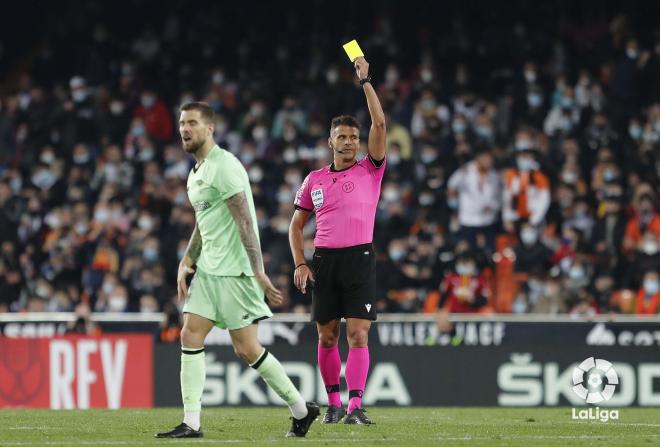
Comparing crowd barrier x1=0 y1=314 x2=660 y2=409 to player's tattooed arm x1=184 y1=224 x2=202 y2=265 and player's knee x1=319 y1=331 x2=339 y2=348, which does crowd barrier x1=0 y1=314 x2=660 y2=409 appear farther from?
player's tattooed arm x1=184 y1=224 x2=202 y2=265

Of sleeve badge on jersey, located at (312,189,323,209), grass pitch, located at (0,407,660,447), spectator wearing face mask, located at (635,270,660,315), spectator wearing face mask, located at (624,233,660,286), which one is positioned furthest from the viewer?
spectator wearing face mask, located at (624,233,660,286)

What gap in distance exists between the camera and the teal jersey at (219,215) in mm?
8914

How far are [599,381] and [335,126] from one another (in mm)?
5003

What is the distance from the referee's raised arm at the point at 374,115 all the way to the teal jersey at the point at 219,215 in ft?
5.19

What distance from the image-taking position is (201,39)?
2589 cm

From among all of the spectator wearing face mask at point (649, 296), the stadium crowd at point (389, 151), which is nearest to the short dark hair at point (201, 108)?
the stadium crowd at point (389, 151)

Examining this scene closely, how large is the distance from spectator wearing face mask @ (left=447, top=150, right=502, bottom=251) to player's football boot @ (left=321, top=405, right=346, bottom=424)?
31.4 ft

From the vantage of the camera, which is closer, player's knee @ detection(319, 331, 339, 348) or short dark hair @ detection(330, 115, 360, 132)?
short dark hair @ detection(330, 115, 360, 132)

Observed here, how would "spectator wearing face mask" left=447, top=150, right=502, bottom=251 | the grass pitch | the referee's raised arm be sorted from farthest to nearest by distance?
"spectator wearing face mask" left=447, top=150, right=502, bottom=251 → the referee's raised arm → the grass pitch

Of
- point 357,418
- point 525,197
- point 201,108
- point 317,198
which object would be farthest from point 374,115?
point 525,197

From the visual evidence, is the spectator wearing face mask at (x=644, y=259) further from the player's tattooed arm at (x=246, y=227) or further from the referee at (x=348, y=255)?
the player's tattooed arm at (x=246, y=227)

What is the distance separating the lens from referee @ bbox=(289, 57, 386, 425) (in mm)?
10547

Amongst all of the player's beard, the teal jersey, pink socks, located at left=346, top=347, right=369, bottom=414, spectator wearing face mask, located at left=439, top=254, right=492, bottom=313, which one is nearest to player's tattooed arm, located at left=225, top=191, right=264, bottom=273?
the teal jersey

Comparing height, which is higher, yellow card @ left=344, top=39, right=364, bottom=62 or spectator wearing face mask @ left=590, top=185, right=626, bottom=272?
yellow card @ left=344, top=39, right=364, bottom=62
